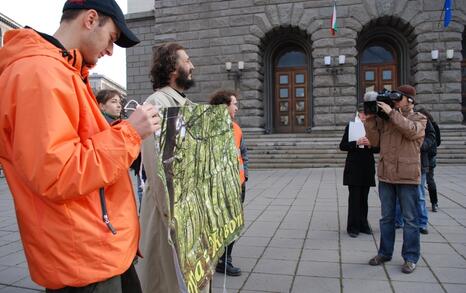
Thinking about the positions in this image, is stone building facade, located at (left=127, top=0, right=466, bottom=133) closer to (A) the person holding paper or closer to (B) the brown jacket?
(A) the person holding paper

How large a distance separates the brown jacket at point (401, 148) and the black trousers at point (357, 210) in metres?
1.35

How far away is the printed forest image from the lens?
1.80m

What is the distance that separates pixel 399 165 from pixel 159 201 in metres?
3.04

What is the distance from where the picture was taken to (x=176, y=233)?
1748mm

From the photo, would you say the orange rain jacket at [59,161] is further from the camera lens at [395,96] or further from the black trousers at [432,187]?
the black trousers at [432,187]

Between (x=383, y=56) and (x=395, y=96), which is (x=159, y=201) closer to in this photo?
(x=395, y=96)

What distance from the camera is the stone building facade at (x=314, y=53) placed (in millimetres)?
15703

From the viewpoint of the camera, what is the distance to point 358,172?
566cm

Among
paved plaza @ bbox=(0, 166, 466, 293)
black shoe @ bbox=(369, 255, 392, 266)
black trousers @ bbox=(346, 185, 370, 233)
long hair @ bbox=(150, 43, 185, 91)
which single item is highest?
long hair @ bbox=(150, 43, 185, 91)

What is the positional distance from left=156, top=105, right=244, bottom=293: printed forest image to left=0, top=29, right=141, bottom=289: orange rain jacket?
30 centimetres

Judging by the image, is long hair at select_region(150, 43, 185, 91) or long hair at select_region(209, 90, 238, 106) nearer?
long hair at select_region(150, 43, 185, 91)

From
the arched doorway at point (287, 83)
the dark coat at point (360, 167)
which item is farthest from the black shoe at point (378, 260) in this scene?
the arched doorway at point (287, 83)

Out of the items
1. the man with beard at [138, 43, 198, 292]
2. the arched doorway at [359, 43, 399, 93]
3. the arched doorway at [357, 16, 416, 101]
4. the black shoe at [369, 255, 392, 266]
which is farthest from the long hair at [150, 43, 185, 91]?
the arched doorway at [359, 43, 399, 93]

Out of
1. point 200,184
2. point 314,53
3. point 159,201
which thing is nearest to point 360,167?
point 200,184
